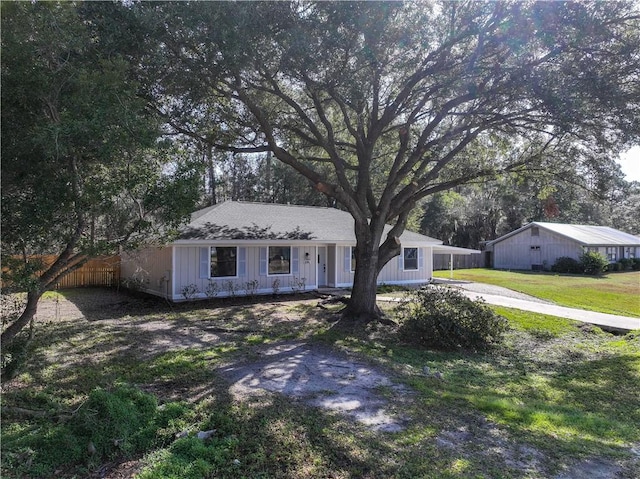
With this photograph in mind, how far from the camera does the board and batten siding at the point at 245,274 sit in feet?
48.4

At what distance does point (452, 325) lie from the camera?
951cm

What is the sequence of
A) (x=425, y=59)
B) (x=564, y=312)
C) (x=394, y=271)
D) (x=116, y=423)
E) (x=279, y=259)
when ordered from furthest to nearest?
(x=394, y=271)
(x=279, y=259)
(x=564, y=312)
(x=425, y=59)
(x=116, y=423)

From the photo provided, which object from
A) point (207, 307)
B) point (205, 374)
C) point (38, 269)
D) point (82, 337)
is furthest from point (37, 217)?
point (207, 307)

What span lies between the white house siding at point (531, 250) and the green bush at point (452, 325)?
88.7ft

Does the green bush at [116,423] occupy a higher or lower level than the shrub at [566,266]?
lower

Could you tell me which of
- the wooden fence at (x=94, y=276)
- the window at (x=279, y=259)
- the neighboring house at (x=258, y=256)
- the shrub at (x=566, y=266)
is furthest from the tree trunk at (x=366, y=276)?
the shrub at (x=566, y=266)

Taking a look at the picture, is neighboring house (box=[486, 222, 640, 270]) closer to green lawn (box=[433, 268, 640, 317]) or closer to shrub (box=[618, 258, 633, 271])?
shrub (box=[618, 258, 633, 271])

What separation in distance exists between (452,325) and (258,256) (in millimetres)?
8872

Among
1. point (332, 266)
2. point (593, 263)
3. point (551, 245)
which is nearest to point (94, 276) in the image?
point (332, 266)

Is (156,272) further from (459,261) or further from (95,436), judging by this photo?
(459,261)

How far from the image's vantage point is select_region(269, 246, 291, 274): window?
1684cm

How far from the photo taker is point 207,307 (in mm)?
14109

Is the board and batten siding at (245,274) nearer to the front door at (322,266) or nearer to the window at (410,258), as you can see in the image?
the front door at (322,266)

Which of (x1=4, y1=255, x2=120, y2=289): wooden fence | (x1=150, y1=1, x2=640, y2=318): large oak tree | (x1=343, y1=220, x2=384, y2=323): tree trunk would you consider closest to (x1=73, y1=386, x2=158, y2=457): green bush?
(x1=150, y1=1, x2=640, y2=318): large oak tree
